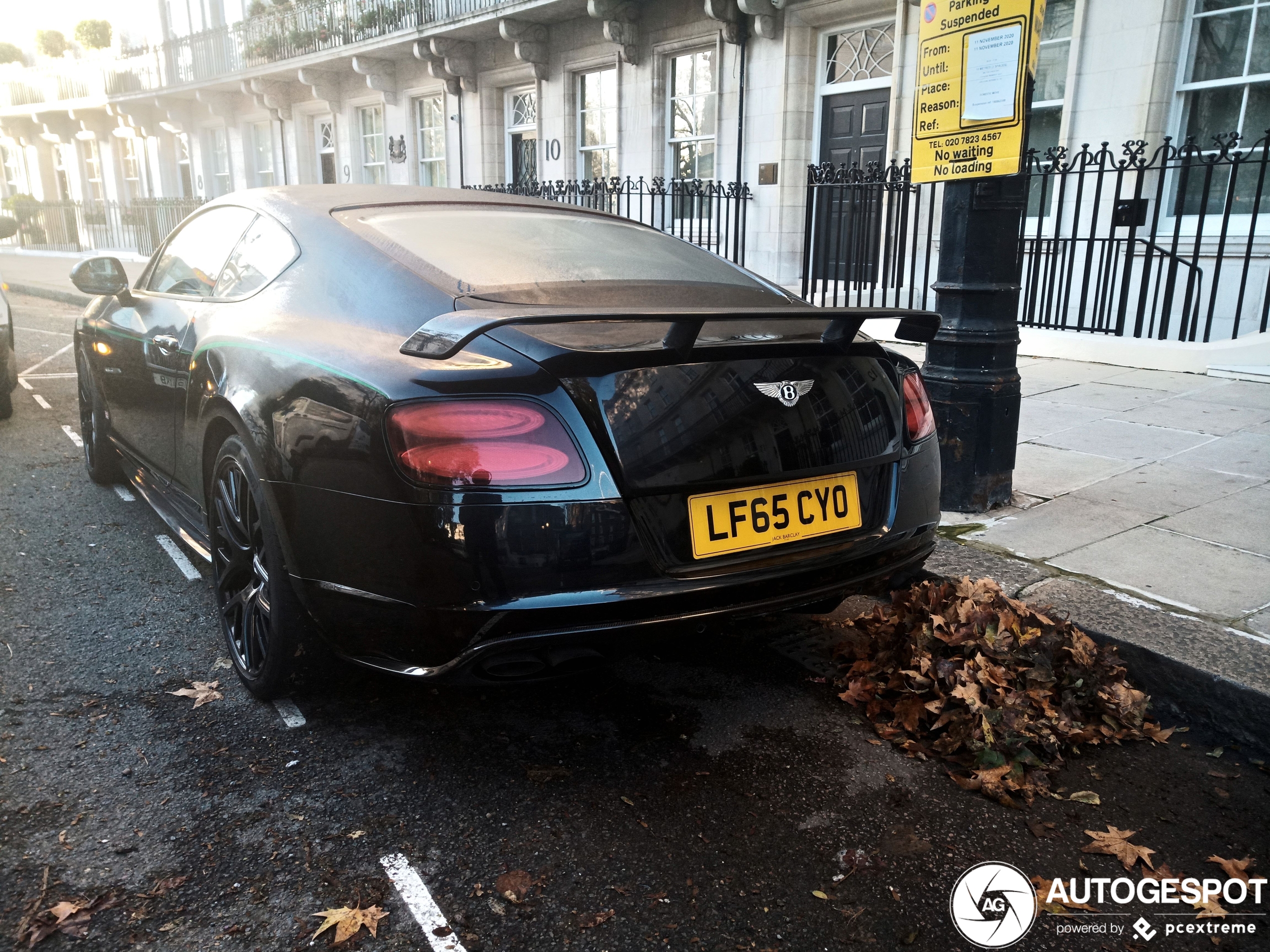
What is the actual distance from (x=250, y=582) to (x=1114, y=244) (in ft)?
27.2

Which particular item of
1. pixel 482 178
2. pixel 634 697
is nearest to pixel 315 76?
pixel 482 178

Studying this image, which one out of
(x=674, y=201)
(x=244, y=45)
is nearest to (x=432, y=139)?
(x=244, y=45)

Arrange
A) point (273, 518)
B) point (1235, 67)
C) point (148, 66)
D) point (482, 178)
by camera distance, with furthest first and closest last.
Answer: point (148, 66) → point (482, 178) → point (1235, 67) → point (273, 518)

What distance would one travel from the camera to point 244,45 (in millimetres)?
22469

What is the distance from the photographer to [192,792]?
7.54 ft

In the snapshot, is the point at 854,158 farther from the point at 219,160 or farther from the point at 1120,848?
the point at 219,160

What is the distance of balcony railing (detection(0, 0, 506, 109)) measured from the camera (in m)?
17.6

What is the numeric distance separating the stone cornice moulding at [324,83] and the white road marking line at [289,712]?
68.1 feet

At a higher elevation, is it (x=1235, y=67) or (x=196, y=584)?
(x=1235, y=67)

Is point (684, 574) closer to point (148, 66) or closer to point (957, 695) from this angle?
point (957, 695)

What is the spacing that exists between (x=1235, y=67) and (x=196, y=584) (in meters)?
9.94

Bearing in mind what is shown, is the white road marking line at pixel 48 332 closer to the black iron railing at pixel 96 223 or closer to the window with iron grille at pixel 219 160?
the black iron railing at pixel 96 223

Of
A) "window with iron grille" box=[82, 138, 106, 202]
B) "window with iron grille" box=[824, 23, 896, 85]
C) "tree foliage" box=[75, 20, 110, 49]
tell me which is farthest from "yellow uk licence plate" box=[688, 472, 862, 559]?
"tree foliage" box=[75, 20, 110, 49]

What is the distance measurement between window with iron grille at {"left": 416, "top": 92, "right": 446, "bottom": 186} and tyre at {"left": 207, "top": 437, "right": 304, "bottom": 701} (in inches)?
668
